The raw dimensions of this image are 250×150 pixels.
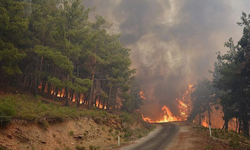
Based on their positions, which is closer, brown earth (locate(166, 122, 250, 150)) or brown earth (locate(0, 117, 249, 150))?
brown earth (locate(0, 117, 249, 150))

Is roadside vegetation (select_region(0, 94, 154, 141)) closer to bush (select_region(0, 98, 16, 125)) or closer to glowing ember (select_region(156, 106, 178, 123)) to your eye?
bush (select_region(0, 98, 16, 125))

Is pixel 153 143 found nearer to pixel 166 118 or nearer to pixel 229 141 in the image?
pixel 229 141

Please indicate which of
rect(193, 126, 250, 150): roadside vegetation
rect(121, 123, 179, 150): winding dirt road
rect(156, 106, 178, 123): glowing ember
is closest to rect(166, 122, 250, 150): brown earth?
rect(193, 126, 250, 150): roadside vegetation

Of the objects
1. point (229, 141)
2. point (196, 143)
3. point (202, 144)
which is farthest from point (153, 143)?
point (229, 141)

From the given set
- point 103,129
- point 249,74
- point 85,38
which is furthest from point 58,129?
point 249,74

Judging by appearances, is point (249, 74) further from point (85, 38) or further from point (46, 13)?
point (46, 13)

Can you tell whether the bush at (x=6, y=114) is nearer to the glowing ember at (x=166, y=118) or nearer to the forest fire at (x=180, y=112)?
the forest fire at (x=180, y=112)

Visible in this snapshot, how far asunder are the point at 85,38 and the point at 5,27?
11403 millimetres

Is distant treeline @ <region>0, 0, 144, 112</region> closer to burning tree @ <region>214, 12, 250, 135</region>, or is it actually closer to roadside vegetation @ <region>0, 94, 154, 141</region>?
roadside vegetation @ <region>0, 94, 154, 141</region>

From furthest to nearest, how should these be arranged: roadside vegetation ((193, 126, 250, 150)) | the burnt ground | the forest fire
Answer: the forest fire
the burnt ground
roadside vegetation ((193, 126, 250, 150))

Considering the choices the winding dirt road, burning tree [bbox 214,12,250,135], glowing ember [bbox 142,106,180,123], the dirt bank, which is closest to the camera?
the dirt bank

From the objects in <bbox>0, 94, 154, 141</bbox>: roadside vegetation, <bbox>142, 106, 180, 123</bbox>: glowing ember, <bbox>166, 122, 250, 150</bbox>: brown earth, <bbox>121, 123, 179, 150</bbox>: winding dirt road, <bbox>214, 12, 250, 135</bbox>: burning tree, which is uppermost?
<bbox>214, 12, 250, 135</bbox>: burning tree

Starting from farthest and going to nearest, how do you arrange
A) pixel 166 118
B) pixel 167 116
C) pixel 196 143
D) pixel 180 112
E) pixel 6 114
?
pixel 180 112 < pixel 167 116 < pixel 166 118 < pixel 196 143 < pixel 6 114

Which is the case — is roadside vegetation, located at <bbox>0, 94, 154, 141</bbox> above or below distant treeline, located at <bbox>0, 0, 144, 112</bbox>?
below
